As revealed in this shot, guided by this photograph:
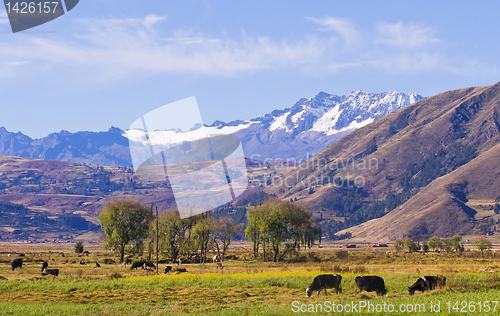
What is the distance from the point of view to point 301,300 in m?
30.7

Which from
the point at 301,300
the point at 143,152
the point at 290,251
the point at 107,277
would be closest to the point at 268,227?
the point at 290,251

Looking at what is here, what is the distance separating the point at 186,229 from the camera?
9356 cm

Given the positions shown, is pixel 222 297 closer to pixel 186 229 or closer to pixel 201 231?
pixel 201 231

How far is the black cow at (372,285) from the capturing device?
33.3 meters

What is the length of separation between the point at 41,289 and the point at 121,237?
2048 inches

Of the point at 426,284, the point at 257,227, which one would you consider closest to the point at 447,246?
the point at 257,227

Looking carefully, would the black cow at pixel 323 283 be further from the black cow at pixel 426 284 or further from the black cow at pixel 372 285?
the black cow at pixel 426 284

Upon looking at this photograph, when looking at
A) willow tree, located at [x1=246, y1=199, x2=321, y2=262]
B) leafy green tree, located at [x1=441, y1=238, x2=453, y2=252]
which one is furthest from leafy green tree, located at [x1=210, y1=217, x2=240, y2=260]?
leafy green tree, located at [x1=441, y1=238, x2=453, y2=252]

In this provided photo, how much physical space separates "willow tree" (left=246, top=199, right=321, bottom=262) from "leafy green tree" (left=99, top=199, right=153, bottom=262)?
2254 cm

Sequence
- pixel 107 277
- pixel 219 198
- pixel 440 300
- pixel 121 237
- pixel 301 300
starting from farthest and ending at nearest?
pixel 121 237, pixel 107 277, pixel 301 300, pixel 440 300, pixel 219 198

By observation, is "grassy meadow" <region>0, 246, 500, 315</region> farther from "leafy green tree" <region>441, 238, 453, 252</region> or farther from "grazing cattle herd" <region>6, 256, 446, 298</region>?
"leafy green tree" <region>441, 238, 453, 252</region>

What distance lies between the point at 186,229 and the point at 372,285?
6444 cm

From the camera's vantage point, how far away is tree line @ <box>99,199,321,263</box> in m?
89.9

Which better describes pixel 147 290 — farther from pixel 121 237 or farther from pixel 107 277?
pixel 121 237
